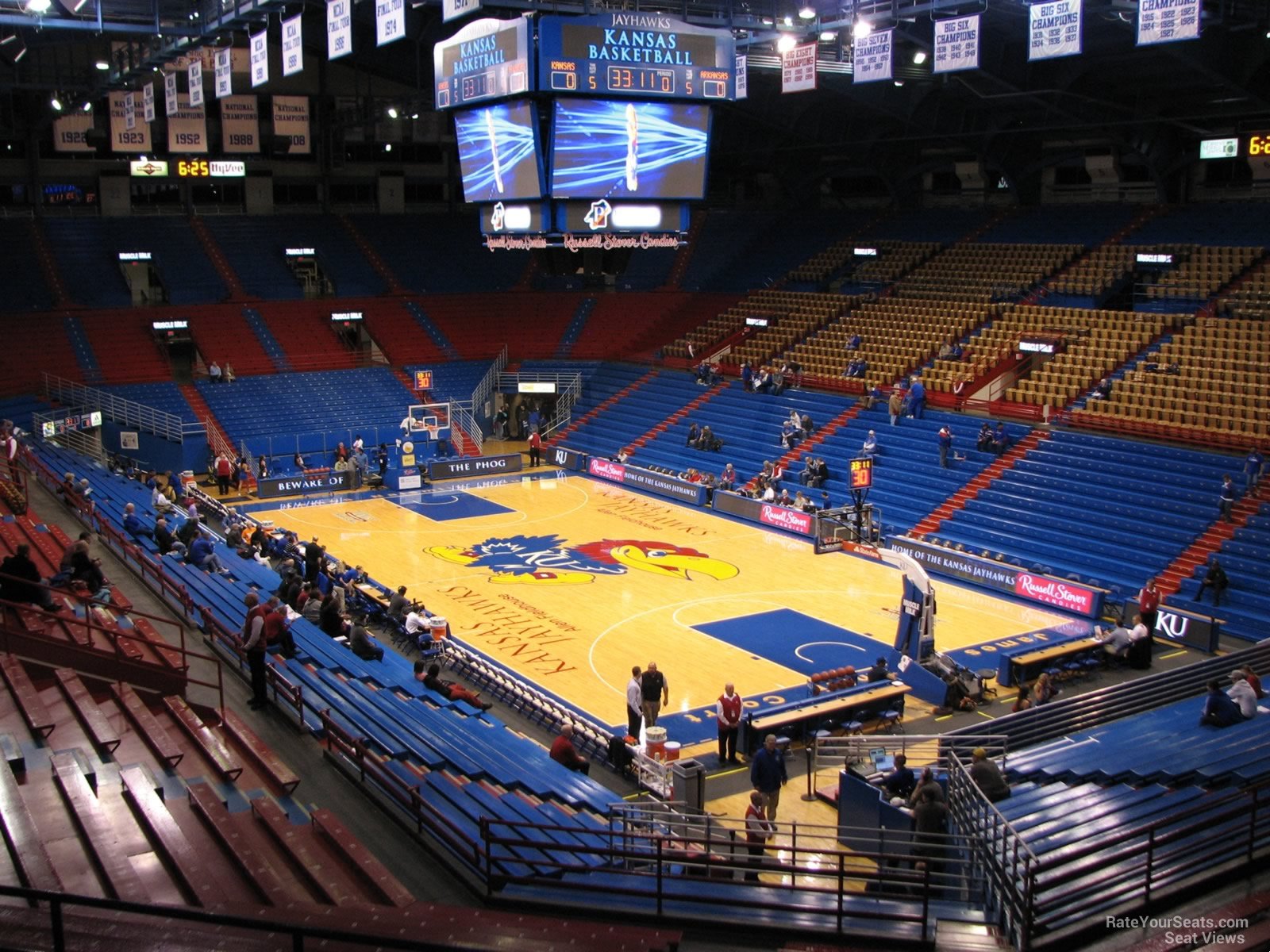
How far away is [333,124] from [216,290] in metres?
8.49

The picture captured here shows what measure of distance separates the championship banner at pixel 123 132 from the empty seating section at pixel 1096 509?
25.1 meters

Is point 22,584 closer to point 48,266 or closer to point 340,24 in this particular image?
point 340,24

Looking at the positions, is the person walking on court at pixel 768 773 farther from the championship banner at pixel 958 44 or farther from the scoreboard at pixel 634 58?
the championship banner at pixel 958 44

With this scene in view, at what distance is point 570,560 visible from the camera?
28.8 meters

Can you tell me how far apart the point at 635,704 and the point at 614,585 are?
31.1 feet

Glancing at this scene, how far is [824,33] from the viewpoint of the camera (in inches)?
1133

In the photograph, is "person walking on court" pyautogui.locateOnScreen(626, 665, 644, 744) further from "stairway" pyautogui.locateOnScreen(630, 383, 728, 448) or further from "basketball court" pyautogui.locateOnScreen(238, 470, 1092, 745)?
"stairway" pyautogui.locateOnScreen(630, 383, 728, 448)

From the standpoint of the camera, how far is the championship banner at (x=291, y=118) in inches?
1458

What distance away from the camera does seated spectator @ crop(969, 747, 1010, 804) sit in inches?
499

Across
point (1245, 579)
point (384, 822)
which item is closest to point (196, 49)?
point (384, 822)

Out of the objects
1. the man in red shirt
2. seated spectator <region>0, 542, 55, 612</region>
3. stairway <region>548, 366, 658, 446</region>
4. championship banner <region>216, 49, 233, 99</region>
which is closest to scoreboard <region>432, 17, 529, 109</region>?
championship banner <region>216, 49, 233, 99</region>

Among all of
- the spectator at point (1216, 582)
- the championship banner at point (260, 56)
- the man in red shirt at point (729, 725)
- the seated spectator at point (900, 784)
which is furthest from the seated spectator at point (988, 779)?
the championship banner at point (260, 56)

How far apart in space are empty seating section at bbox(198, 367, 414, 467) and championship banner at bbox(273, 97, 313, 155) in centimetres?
900

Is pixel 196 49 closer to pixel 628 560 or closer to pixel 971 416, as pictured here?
pixel 628 560
